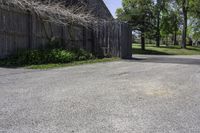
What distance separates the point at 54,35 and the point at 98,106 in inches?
513

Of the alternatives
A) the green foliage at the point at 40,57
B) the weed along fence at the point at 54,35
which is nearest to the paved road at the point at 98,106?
the green foliage at the point at 40,57

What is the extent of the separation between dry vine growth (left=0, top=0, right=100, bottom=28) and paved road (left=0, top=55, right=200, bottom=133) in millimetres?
7313

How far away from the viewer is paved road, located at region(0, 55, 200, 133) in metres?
4.93

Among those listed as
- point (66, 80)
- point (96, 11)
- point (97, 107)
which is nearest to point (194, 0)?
point (96, 11)

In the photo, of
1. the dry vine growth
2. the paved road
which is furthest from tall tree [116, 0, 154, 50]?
the paved road

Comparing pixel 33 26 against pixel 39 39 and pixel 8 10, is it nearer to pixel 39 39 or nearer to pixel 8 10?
pixel 39 39

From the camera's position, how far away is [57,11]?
18.4 meters

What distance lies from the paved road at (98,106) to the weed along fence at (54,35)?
5.99 meters

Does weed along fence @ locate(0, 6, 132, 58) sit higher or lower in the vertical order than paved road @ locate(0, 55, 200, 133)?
higher

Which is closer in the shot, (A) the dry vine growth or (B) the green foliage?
(B) the green foliage

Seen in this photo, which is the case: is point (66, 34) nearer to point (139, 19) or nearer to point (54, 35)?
point (54, 35)

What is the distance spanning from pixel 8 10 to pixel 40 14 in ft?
7.37

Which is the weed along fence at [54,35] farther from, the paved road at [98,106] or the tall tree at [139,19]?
the tall tree at [139,19]

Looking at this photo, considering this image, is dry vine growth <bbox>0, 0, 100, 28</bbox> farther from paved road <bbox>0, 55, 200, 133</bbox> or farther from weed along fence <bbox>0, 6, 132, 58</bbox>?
paved road <bbox>0, 55, 200, 133</bbox>
